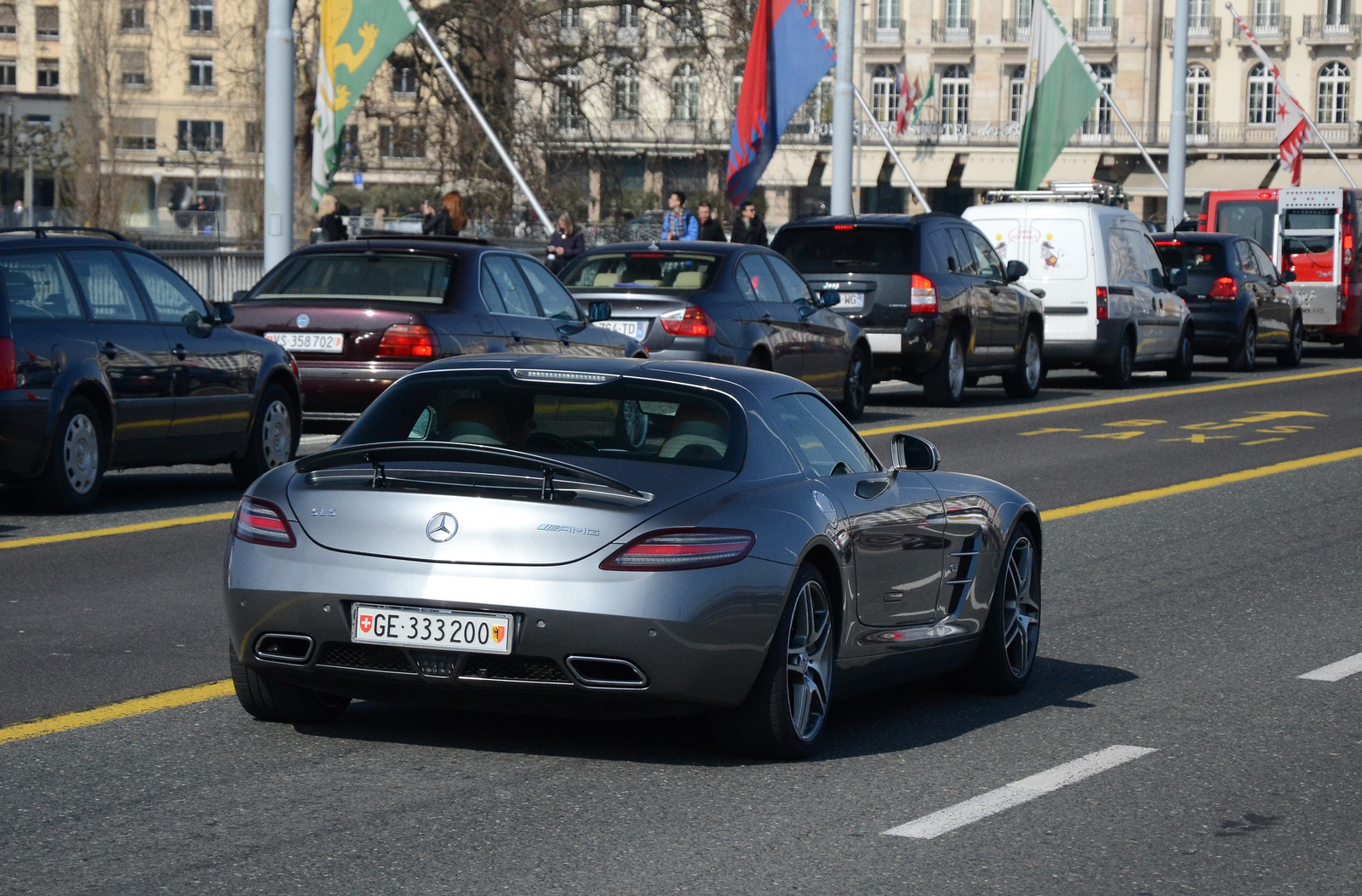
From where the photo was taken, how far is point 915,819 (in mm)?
5750

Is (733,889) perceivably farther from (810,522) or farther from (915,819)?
(810,522)

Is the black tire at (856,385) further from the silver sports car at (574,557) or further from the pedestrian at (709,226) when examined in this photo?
the silver sports car at (574,557)

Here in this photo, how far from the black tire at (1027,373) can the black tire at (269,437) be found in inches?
436

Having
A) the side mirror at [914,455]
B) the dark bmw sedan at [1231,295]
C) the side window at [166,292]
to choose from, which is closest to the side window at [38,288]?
the side window at [166,292]

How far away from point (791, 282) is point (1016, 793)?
1364 cm

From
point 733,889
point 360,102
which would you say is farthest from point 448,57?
point 733,889

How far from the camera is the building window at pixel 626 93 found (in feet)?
125

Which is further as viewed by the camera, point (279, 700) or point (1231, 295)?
point (1231, 295)

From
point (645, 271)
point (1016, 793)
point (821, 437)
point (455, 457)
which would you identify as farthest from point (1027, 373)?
point (455, 457)

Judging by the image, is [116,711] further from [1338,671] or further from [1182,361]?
[1182,361]

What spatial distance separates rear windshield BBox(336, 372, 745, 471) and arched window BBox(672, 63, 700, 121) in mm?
31962

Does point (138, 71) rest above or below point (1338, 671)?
above

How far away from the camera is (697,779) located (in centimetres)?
620

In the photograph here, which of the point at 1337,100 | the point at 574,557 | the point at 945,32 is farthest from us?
the point at 945,32
